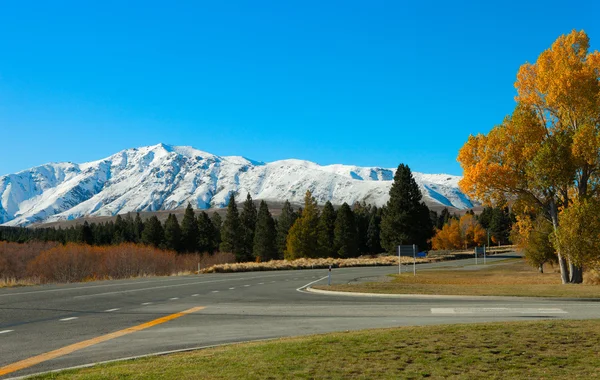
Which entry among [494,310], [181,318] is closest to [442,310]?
[494,310]

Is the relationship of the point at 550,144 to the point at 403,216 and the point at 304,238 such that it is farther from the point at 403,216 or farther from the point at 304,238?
the point at 304,238

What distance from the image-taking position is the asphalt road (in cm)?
979

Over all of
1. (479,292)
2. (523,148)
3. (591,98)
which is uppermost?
(591,98)

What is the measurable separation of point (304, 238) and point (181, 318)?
259 ft

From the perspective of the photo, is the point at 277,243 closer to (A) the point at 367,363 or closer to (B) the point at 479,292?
(B) the point at 479,292

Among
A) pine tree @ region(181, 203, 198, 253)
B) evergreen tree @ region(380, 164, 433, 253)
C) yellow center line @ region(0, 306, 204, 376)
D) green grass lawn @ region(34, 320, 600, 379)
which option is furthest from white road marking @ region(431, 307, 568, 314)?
pine tree @ region(181, 203, 198, 253)

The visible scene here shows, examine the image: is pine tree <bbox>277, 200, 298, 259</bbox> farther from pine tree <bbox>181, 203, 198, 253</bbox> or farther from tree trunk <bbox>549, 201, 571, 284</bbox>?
tree trunk <bbox>549, 201, 571, 284</bbox>

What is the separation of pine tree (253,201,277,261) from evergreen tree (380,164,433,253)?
97.0 feet

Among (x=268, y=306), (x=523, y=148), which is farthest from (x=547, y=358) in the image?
(x=523, y=148)

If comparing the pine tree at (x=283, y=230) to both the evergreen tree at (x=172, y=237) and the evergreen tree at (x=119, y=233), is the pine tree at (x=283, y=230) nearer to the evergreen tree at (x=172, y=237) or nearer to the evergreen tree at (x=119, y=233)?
the evergreen tree at (x=172, y=237)

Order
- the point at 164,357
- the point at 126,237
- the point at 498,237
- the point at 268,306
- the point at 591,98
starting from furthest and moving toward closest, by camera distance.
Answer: the point at 498,237 → the point at 126,237 → the point at 591,98 → the point at 268,306 → the point at 164,357

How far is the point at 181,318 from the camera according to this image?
14.6 meters

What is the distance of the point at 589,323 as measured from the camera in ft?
36.8

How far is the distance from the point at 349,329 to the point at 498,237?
154204mm
